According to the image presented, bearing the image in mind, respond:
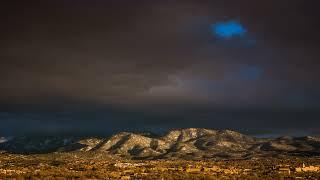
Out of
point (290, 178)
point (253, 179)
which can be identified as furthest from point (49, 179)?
point (290, 178)

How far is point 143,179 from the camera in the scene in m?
143

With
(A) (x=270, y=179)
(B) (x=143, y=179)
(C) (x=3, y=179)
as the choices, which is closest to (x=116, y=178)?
(B) (x=143, y=179)

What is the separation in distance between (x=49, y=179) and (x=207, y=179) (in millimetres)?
45023

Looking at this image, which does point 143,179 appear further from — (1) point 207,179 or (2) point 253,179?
(2) point 253,179

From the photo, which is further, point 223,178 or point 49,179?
point 223,178

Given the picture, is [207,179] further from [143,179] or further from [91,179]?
[91,179]

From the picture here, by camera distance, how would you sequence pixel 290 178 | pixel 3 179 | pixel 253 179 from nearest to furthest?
pixel 3 179 < pixel 253 179 < pixel 290 178

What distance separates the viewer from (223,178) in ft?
488

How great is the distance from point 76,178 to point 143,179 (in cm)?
1932

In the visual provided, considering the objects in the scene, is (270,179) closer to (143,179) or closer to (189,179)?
(189,179)

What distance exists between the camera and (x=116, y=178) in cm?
14450

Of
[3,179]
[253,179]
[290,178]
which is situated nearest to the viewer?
[3,179]

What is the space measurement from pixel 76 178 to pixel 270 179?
57048mm

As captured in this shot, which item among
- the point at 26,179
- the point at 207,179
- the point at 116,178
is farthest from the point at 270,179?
the point at 26,179
